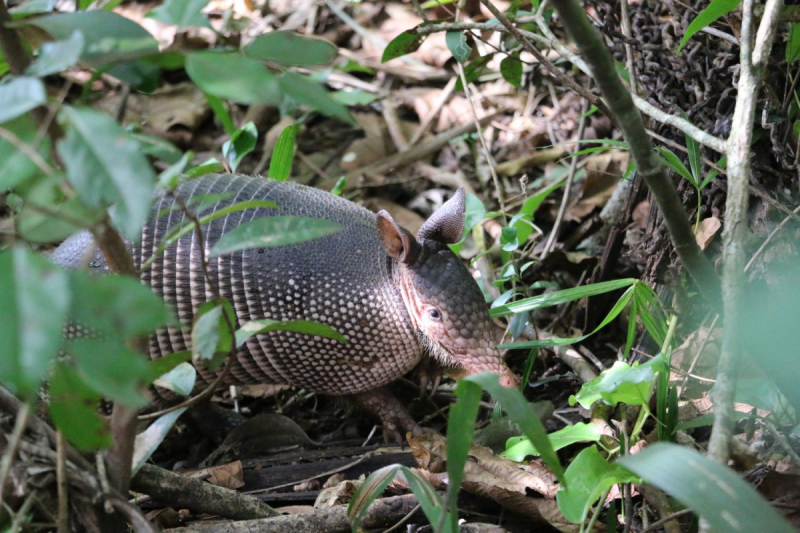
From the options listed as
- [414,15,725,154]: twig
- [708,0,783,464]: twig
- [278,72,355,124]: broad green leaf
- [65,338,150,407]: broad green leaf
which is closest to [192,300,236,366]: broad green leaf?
[65,338,150,407]: broad green leaf

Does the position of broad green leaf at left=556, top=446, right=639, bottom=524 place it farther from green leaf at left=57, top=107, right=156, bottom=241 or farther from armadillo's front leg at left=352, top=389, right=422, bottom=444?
armadillo's front leg at left=352, top=389, right=422, bottom=444

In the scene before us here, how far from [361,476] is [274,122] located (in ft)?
13.3

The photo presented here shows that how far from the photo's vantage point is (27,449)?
5.69ft

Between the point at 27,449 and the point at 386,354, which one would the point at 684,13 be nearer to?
the point at 386,354

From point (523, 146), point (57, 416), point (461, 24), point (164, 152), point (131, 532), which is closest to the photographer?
point (57, 416)

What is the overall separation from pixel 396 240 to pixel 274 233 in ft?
6.65

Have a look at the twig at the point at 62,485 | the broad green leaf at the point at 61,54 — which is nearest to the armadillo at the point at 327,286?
the twig at the point at 62,485

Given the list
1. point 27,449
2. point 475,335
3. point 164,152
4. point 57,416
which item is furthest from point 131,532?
point 475,335

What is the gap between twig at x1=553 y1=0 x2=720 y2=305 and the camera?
166 cm

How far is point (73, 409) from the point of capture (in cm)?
130

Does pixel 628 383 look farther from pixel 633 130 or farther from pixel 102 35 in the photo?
pixel 102 35

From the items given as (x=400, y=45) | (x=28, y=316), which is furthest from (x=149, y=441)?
(x=400, y=45)

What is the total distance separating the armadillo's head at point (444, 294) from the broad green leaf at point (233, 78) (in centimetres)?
224

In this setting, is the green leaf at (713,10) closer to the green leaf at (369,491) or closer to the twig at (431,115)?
the green leaf at (369,491)
